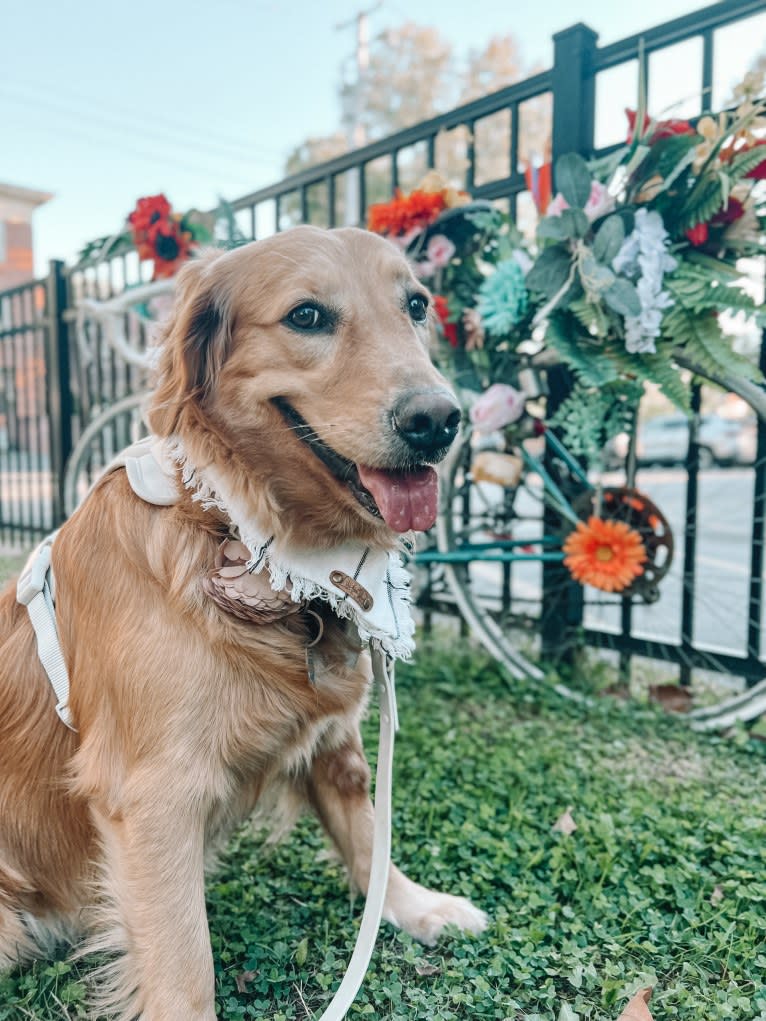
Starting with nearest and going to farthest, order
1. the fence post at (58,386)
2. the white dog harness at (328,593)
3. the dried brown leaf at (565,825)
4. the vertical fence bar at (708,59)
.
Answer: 1. the white dog harness at (328,593)
2. the dried brown leaf at (565,825)
3. the vertical fence bar at (708,59)
4. the fence post at (58,386)

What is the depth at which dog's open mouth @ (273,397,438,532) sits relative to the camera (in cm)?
130

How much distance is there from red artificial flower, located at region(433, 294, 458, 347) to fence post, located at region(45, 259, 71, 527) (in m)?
4.15

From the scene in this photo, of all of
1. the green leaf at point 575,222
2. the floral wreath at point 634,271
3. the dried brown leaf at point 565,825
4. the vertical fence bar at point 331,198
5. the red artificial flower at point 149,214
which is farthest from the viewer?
the vertical fence bar at point 331,198

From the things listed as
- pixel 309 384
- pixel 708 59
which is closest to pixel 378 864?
pixel 309 384

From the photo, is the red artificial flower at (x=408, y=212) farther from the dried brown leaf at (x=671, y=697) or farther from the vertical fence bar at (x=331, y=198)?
the dried brown leaf at (x=671, y=697)

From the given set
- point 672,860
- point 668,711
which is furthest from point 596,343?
point 672,860

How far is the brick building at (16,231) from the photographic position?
81.9 ft

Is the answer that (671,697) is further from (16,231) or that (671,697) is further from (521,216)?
(16,231)

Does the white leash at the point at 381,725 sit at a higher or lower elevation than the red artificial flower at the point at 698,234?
lower

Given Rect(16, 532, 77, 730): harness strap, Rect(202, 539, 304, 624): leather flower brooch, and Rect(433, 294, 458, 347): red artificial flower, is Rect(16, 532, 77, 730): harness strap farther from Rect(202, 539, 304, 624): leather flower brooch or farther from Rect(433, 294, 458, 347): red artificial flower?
Rect(433, 294, 458, 347): red artificial flower

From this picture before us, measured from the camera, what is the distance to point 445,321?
2.89m

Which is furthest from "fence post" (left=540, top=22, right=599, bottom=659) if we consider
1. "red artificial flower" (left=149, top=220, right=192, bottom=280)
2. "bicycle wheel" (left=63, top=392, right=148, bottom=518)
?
"bicycle wheel" (left=63, top=392, right=148, bottom=518)

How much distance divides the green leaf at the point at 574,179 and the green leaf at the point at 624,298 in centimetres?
31

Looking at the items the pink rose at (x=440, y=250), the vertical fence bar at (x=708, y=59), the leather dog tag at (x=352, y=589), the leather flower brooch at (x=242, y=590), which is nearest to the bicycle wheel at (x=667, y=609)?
the pink rose at (x=440, y=250)
